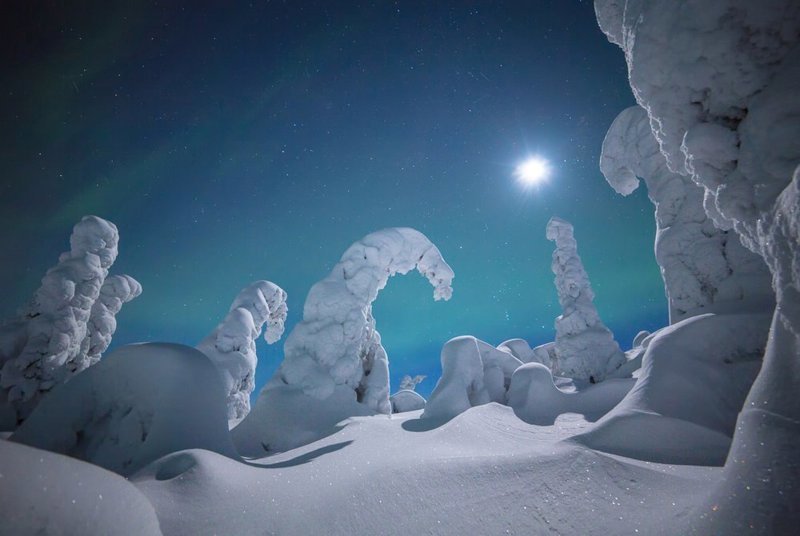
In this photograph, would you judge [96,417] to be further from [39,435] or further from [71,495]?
[71,495]

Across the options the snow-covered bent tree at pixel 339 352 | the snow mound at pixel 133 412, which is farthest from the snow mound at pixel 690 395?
the snow-covered bent tree at pixel 339 352

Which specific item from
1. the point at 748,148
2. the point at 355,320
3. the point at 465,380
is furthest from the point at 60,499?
the point at 355,320

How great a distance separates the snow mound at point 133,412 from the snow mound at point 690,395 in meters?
5.92

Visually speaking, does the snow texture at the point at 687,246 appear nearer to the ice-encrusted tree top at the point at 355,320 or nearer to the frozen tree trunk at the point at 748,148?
the frozen tree trunk at the point at 748,148

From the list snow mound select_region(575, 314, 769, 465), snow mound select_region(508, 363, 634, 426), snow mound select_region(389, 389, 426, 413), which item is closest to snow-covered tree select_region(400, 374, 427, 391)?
snow mound select_region(389, 389, 426, 413)

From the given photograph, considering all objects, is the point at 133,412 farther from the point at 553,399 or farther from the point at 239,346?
the point at 553,399

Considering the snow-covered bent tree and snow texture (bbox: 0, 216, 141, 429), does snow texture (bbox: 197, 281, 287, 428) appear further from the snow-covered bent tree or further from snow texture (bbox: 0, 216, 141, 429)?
snow texture (bbox: 0, 216, 141, 429)

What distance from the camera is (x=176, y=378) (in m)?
5.30

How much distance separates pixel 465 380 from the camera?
963 centimetres

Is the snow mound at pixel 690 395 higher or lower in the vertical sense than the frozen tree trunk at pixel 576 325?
lower

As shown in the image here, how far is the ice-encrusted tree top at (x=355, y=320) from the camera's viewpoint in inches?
400

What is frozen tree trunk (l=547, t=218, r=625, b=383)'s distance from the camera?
436 inches

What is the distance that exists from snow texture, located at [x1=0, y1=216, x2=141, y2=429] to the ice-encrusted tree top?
9548 mm

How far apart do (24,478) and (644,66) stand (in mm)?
6122
